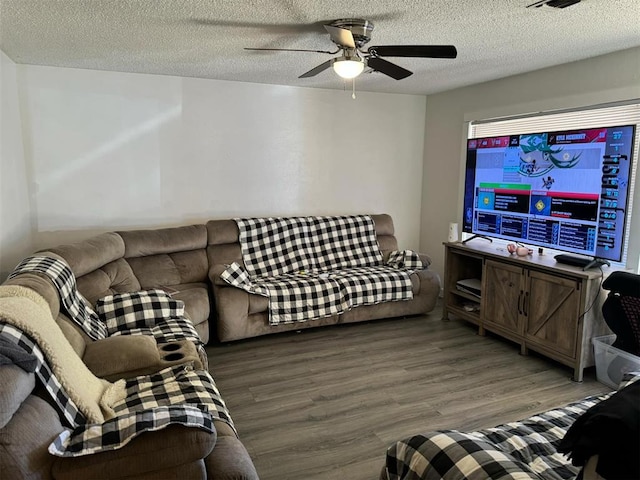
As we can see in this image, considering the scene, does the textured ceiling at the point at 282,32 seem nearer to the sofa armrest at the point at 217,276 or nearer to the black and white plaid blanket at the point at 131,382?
the black and white plaid blanket at the point at 131,382

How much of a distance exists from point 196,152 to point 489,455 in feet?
12.5

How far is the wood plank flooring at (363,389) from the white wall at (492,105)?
1211mm

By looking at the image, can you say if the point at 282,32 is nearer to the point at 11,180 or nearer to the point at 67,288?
the point at 67,288

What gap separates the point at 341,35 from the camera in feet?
8.14

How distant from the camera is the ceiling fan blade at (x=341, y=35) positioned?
2447 millimetres

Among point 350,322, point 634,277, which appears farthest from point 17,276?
point 634,277

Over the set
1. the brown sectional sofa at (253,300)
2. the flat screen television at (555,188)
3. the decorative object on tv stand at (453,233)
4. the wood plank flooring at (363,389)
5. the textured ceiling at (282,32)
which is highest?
the textured ceiling at (282,32)

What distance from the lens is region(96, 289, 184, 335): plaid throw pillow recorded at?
2.96 metres

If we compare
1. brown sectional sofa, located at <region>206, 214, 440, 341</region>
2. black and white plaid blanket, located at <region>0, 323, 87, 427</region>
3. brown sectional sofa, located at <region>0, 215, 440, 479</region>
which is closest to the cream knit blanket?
black and white plaid blanket, located at <region>0, 323, 87, 427</region>

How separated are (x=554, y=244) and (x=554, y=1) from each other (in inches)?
79.1

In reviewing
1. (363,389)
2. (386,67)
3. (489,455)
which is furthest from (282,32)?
(489,455)

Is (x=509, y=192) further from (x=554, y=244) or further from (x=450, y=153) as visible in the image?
(x=450, y=153)

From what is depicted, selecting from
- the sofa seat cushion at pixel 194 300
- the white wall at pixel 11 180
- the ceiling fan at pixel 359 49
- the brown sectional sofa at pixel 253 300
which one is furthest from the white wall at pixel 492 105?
the white wall at pixel 11 180

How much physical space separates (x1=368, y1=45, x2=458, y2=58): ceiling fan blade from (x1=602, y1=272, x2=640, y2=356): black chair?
1773 mm
